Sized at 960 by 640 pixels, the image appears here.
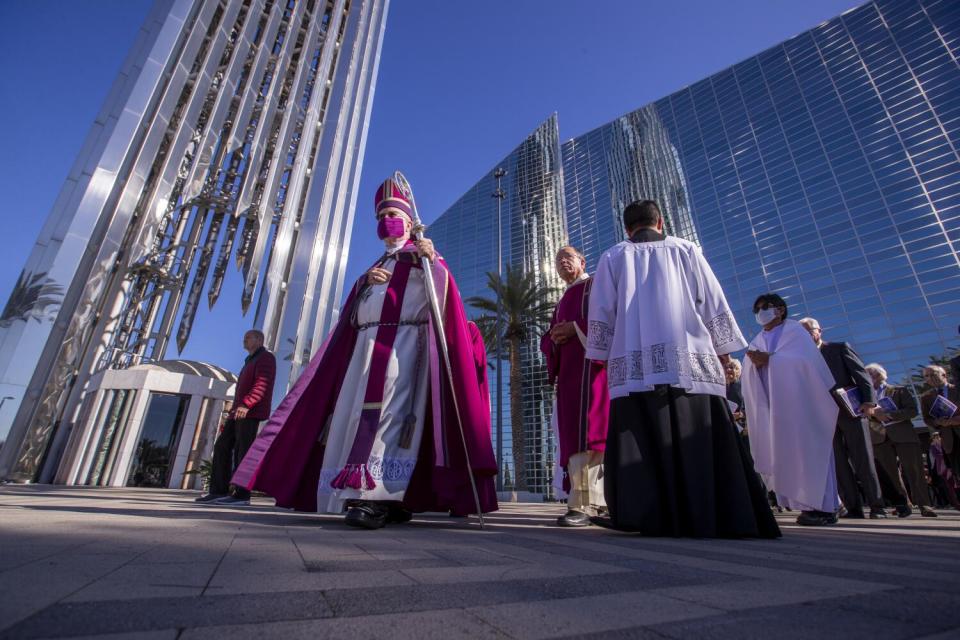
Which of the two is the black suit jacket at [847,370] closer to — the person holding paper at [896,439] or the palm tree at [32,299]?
the person holding paper at [896,439]

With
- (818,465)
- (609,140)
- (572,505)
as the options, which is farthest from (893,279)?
(572,505)

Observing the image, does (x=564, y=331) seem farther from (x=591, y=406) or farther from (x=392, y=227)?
(x=392, y=227)

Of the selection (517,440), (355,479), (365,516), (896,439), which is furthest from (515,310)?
(365,516)

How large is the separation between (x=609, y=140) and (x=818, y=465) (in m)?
41.3

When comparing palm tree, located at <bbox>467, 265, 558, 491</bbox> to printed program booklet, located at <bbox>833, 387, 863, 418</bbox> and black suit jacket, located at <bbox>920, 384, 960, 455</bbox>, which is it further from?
printed program booklet, located at <bbox>833, 387, 863, 418</bbox>

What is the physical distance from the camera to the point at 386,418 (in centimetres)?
285

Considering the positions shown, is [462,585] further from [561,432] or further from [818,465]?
[818,465]

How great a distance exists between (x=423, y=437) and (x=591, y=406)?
4.14 feet

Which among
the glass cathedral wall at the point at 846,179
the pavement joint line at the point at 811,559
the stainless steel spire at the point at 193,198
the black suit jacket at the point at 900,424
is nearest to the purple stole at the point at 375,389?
the pavement joint line at the point at 811,559

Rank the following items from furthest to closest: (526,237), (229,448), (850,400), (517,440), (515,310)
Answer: (526,237)
(515,310)
(517,440)
(229,448)
(850,400)

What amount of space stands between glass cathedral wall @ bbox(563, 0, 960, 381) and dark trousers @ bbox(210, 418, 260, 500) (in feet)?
99.8

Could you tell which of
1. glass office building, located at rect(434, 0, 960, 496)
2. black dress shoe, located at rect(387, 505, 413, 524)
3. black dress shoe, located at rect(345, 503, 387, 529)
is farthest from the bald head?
glass office building, located at rect(434, 0, 960, 496)

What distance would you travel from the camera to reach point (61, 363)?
979cm

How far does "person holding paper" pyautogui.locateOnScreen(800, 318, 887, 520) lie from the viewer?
4.81 m
